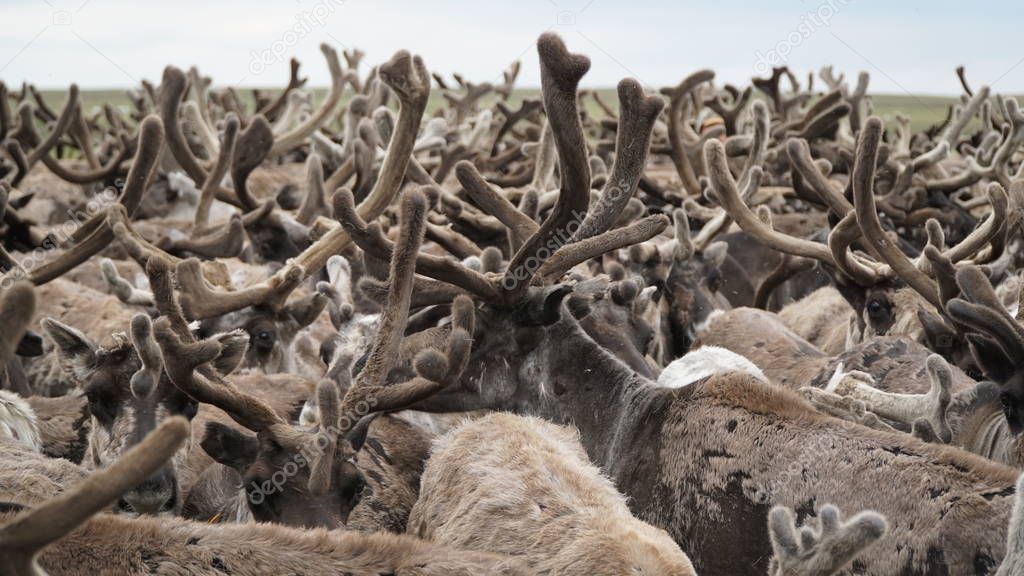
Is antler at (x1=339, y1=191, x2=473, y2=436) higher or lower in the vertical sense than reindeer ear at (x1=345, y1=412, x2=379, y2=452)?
higher

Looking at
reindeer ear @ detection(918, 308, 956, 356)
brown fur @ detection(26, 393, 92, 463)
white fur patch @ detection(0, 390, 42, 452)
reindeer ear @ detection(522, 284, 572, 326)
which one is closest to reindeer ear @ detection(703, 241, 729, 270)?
reindeer ear @ detection(918, 308, 956, 356)

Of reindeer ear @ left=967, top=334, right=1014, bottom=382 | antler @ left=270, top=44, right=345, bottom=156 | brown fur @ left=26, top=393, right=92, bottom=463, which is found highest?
antler @ left=270, top=44, right=345, bottom=156

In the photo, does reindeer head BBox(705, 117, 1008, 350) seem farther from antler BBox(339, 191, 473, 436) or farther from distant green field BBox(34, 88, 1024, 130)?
distant green field BBox(34, 88, 1024, 130)

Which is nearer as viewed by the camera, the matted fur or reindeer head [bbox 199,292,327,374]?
the matted fur

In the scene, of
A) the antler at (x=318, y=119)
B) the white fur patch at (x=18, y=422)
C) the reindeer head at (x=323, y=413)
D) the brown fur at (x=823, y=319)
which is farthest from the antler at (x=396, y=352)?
the antler at (x=318, y=119)

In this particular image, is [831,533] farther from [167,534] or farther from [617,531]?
[167,534]

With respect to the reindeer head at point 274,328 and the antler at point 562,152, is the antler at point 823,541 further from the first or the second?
the reindeer head at point 274,328

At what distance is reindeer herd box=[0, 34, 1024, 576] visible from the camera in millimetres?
2242

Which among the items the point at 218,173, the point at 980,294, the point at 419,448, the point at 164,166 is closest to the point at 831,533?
the point at 980,294

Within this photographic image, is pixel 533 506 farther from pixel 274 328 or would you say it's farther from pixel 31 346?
pixel 31 346

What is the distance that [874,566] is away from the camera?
2.68m

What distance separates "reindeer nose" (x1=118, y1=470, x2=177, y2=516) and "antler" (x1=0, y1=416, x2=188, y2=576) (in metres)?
1.64

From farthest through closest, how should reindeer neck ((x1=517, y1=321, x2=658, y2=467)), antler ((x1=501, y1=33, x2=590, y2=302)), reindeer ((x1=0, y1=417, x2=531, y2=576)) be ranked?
reindeer neck ((x1=517, y1=321, x2=658, y2=467)) → antler ((x1=501, y1=33, x2=590, y2=302)) → reindeer ((x1=0, y1=417, x2=531, y2=576))

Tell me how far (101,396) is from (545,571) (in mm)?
1922
